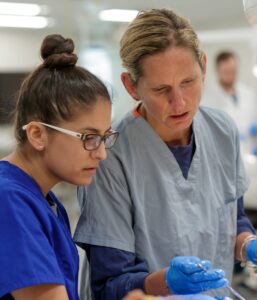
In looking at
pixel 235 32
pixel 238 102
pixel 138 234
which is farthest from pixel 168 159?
pixel 235 32

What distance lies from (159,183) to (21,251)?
50 cm

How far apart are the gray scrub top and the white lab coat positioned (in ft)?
9.42

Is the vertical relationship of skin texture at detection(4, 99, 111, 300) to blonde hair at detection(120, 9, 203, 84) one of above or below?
below

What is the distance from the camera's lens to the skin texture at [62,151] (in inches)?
38.6

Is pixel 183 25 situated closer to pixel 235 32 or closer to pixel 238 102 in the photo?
pixel 238 102

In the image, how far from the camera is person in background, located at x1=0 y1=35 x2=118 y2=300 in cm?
88

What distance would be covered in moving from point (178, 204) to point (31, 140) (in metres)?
0.47

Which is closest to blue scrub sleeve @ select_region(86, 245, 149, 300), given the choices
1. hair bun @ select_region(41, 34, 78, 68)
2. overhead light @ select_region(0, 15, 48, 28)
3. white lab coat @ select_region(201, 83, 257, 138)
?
hair bun @ select_region(41, 34, 78, 68)

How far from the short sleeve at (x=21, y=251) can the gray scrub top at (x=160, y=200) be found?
0.29 m

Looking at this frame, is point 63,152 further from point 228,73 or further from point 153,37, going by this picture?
point 228,73

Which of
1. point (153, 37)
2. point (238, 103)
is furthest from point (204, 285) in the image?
point (238, 103)

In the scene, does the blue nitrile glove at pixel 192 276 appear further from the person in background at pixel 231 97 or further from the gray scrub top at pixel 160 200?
the person in background at pixel 231 97

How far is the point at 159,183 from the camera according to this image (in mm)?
1242

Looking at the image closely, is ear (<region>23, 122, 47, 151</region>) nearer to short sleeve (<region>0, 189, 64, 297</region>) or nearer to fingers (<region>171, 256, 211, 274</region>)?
short sleeve (<region>0, 189, 64, 297</region>)
